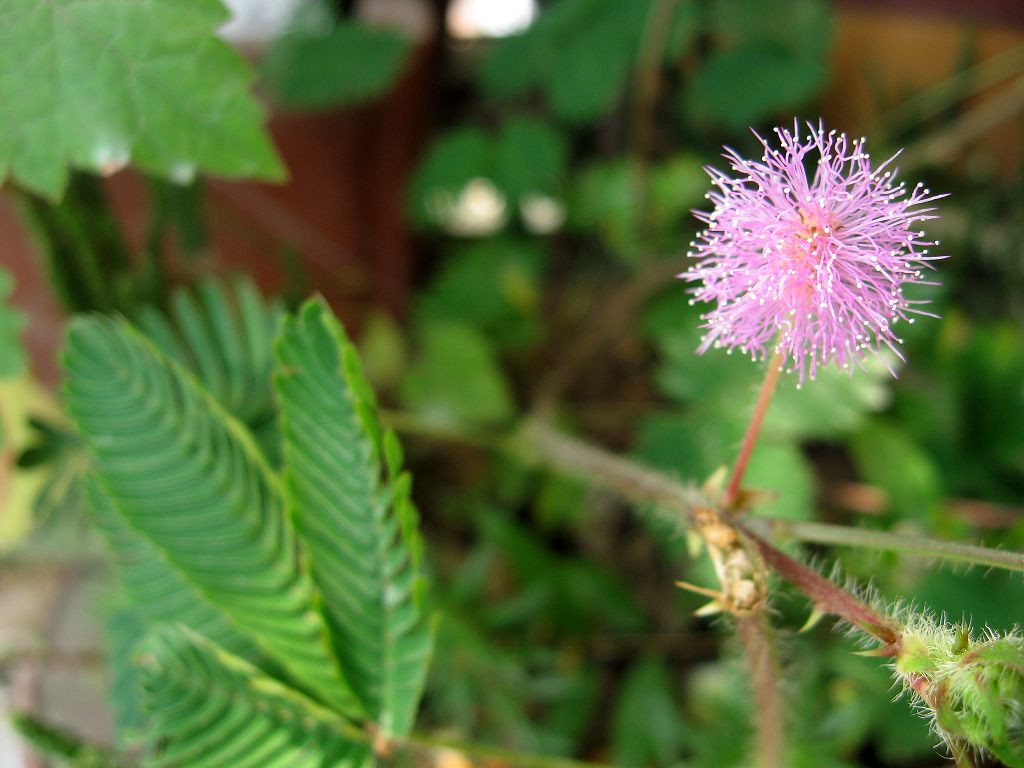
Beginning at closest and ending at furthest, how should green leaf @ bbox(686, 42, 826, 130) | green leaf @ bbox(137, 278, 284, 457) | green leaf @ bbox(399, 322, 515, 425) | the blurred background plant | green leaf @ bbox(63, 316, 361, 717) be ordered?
green leaf @ bbox(63, 316, 361, 717) < green leaf @ bbox(137, 278, 284, 457) < the blurred background plant < green leaf @ bbox(686, 42, 826, 130) < green leaf @ bbox(399, 322, 515, 425)

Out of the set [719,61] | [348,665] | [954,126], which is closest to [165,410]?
[348,665]

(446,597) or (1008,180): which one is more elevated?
(1008,180)

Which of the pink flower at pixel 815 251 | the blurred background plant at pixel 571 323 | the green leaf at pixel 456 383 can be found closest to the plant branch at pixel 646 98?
the blurred background plant at pixel 571 323

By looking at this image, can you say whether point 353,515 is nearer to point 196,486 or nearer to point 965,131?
point 196,486

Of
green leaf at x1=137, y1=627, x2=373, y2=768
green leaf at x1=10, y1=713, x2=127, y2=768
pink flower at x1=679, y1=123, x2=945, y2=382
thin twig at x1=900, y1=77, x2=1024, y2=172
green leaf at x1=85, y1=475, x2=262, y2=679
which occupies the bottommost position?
green leaf at x1=10, y1=713, x2=127, y2=768

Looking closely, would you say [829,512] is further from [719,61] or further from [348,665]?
[348,665]

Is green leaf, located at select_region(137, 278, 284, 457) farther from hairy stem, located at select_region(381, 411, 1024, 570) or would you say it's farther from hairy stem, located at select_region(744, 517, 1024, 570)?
hairy stem, located at select_region(744, 517, 1024, 570)

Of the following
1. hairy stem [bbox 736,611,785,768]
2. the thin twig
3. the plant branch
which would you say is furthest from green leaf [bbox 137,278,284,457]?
the thin twig
